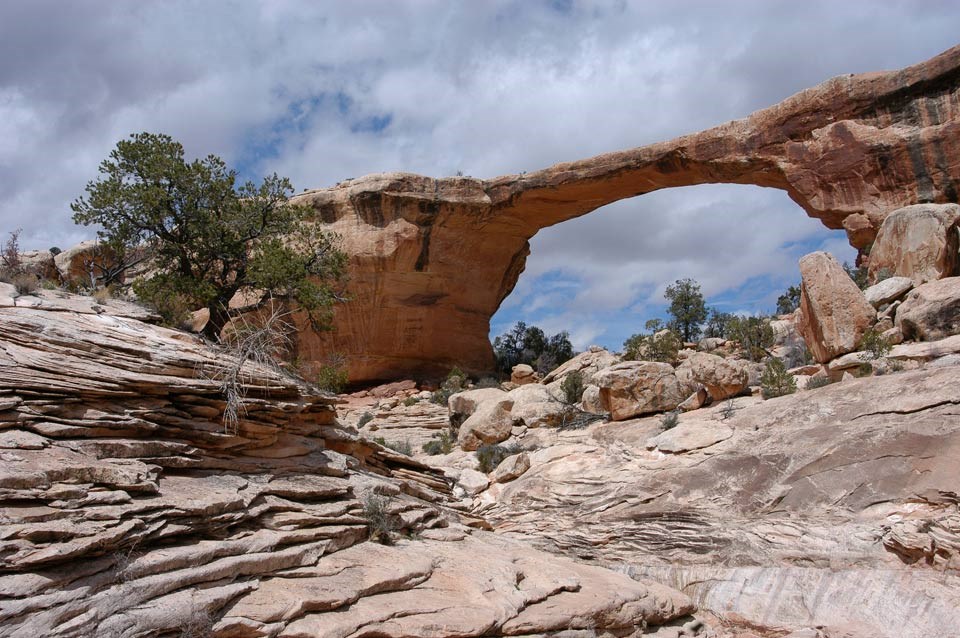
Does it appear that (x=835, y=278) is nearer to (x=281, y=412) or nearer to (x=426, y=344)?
(x=281, y=412)

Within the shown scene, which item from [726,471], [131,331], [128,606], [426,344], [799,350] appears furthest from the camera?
[426,344]

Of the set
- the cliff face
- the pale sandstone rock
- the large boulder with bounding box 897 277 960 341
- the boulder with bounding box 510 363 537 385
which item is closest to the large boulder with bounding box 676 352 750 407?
the pale sandstone rock

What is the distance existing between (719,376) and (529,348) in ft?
55.6

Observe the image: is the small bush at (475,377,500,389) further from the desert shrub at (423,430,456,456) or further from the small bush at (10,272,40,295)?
the small bush at (10,272,40,295)

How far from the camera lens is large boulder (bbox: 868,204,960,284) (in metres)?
15.3

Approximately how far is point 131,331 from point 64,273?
17180 mm

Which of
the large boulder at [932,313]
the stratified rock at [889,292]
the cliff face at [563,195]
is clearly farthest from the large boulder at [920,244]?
the large boulder at [932,313]

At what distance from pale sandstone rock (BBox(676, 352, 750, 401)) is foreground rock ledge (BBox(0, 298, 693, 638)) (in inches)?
226

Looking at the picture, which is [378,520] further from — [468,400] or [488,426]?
[468,400]

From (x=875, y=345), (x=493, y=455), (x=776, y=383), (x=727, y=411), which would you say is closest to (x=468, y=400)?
(x=493, y=455)

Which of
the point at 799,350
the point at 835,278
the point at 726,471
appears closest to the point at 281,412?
the point at 726,471

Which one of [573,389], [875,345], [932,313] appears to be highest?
[932,313]

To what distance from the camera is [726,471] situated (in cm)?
1041

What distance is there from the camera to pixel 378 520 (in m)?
8.19
